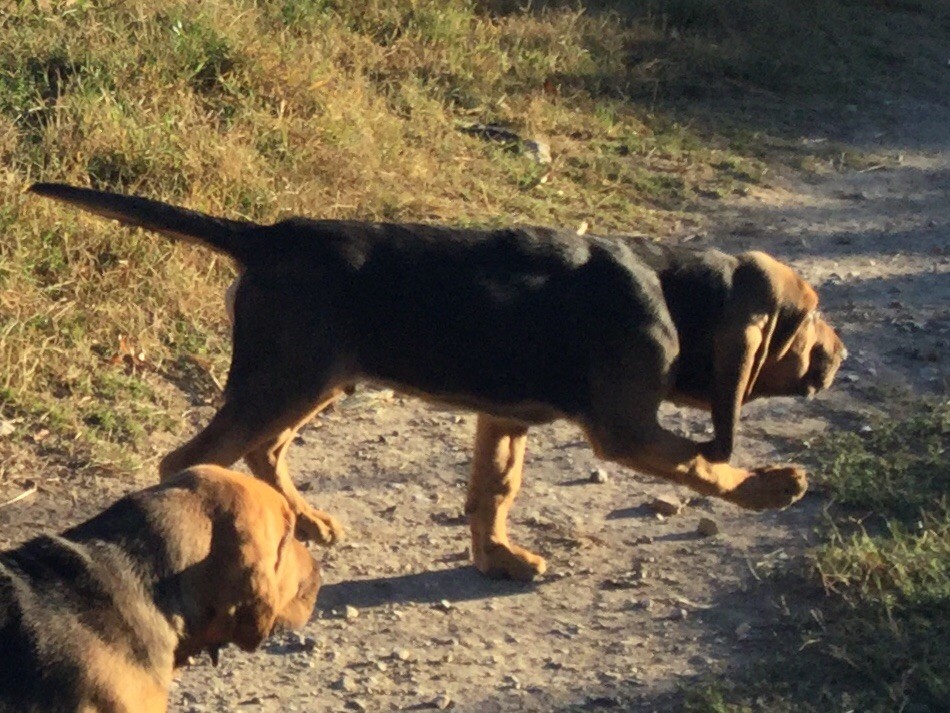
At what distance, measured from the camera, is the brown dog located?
143 inches

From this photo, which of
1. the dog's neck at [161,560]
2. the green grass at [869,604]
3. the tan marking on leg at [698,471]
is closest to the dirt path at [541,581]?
the green grass at [869,604]

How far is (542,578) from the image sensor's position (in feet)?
18.6

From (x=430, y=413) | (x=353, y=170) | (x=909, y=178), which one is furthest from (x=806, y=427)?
(x=909, y=178)

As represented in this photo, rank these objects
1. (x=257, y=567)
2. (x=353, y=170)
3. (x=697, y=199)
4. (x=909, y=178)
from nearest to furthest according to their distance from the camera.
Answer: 1. (x=257, y=567)
2. (x=353, y=170)
3. (x=697, y=199)
4. (x=909, y=178)

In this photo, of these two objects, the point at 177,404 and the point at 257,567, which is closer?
the point at 257,567

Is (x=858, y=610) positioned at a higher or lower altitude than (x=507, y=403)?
lower

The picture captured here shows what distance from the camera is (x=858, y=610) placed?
5.15 meters

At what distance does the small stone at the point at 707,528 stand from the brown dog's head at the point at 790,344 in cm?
49

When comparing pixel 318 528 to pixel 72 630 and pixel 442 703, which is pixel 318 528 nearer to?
pixel 442 703

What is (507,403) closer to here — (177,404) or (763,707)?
(763,707)

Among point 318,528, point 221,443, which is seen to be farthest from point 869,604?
point 221,443

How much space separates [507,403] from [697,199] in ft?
16.6

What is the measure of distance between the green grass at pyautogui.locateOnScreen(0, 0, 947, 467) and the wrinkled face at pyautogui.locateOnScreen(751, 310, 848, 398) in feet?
8.06

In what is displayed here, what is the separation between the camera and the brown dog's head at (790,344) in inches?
223
